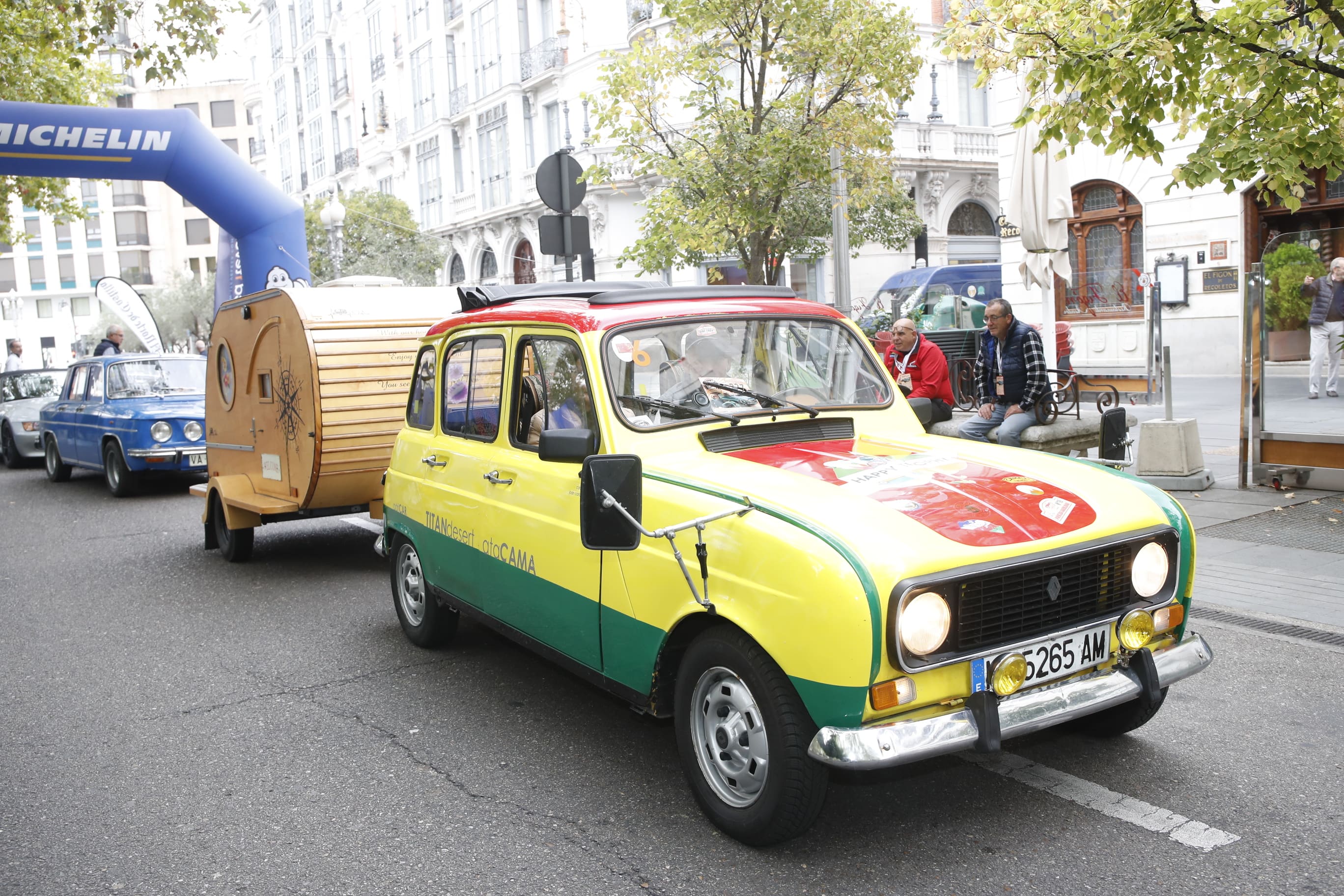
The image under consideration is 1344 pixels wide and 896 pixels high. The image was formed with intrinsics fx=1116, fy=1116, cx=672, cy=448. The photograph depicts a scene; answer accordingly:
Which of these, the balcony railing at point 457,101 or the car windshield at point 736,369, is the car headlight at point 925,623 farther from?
the balcony railing at point 457,101

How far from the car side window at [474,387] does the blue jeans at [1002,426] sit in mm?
4792

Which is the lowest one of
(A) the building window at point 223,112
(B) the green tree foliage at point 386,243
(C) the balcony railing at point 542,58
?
(B) the green tree foliage at point 386,243

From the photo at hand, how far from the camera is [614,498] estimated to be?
145 inches

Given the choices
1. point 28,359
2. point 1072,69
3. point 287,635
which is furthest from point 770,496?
point 28,359

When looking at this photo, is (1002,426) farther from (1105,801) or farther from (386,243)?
(386,243)

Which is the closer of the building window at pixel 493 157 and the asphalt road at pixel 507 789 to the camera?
the asphalt road at pixel 507 789

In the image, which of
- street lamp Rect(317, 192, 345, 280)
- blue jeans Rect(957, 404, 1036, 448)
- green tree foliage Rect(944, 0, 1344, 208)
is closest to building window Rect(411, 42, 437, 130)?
street lamp Rect(317, 192, 345, 280)

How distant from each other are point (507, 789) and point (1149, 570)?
2.48 m

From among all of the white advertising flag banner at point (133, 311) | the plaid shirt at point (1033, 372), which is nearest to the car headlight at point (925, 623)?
the plaid shirt at point (1033, 372)

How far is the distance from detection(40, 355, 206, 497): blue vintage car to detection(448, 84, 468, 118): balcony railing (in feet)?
95.5

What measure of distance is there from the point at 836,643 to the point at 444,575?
116 inches

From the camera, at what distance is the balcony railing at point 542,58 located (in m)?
→ 35.9

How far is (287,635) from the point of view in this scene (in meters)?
6.78

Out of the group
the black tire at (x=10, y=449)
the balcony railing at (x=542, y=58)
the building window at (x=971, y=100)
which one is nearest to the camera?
the black tire at (x=10, y=449)
